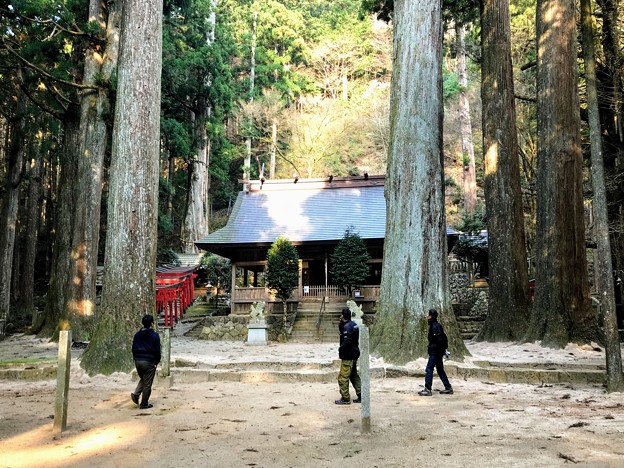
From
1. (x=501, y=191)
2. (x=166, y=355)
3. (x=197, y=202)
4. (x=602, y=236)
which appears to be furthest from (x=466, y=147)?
(x=166, y=355)

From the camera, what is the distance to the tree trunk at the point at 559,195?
10.2 m

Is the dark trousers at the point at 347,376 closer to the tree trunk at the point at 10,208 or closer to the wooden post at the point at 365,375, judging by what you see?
the wooden post at the point at 365,375

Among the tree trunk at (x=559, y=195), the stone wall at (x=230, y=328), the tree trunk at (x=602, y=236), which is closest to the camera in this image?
the tree trunk at (x=602, y=236)

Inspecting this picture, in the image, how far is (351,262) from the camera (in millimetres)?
19344

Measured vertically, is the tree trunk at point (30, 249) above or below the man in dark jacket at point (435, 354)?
above

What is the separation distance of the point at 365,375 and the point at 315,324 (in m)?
14.4

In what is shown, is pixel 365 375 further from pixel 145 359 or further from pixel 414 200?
pixel 414 200

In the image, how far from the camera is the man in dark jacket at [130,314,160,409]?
614 centimetres

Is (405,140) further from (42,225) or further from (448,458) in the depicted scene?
(42,225)

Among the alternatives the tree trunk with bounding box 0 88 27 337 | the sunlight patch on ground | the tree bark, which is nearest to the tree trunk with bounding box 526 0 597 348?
the sunlight patch on ground

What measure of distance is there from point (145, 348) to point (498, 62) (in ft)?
37.4

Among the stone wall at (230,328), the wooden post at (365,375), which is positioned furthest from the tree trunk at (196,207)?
the wooden post at (365,375)

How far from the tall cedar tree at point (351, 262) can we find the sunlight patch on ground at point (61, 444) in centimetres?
1445

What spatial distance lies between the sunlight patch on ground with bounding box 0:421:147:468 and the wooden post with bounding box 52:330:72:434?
0.14 metres
